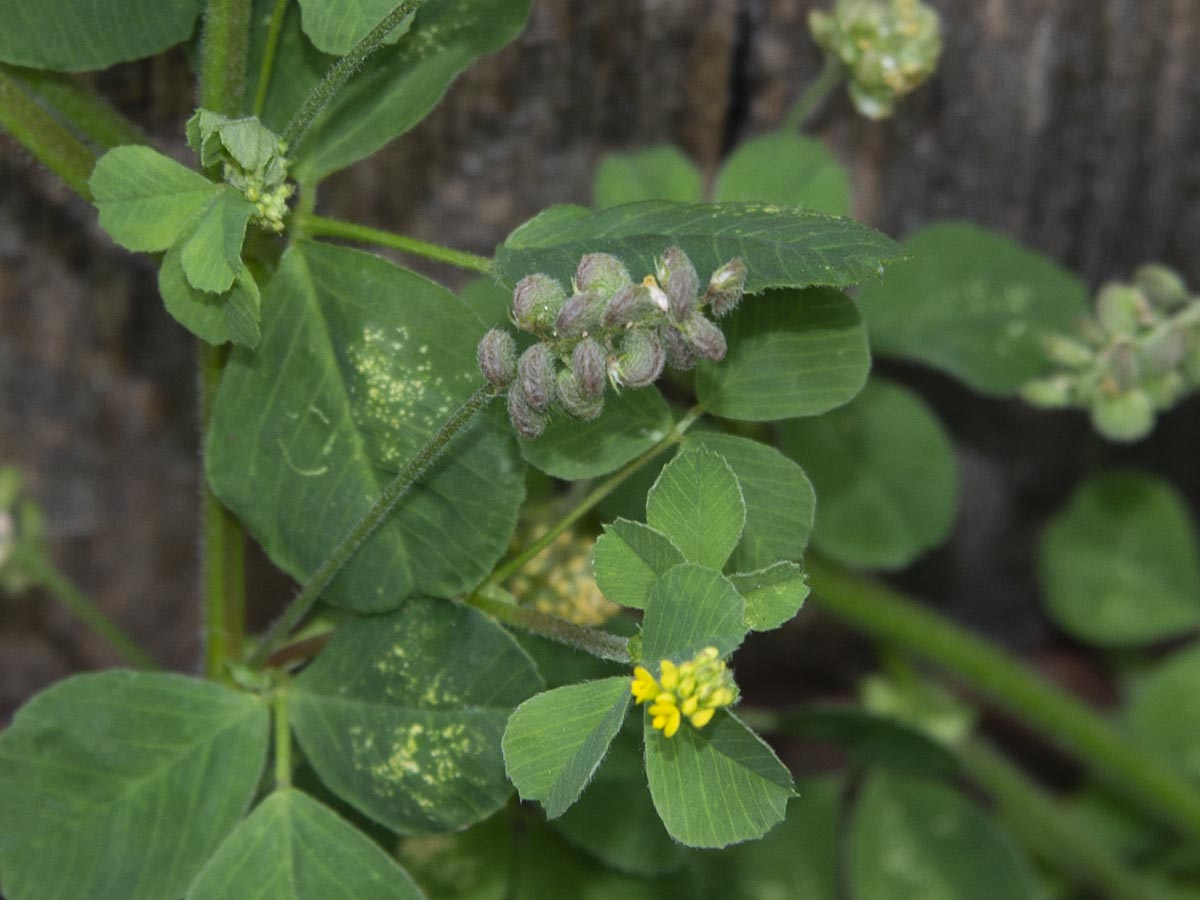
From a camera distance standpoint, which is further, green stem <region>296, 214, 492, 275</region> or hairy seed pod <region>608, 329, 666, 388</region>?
green stem <region>296, 214, 492, 275</region>

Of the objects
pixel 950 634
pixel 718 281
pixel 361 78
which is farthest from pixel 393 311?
pixel 950 634

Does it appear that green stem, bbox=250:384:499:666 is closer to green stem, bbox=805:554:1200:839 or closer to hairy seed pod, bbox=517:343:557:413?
hairy seed pod, bbox=517:343:557:413

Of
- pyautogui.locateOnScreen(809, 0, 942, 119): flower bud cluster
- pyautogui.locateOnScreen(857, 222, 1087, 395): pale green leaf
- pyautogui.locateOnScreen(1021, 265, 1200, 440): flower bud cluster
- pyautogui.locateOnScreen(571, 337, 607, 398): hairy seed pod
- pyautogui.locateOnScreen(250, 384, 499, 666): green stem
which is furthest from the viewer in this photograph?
pyautogui.locateOnScreen(857, 222, 1087, 395): pale green leaf

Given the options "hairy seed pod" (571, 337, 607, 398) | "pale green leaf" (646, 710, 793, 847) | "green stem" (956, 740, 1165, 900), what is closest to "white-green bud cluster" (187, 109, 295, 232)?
"hairy seed pod" (571, 337, 607, 398)

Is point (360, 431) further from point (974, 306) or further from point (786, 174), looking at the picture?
point (974, 306)

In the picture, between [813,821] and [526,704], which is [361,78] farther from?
[813,821]

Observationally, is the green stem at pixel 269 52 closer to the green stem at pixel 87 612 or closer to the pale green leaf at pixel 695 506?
the pale green leaf at pixel 695 506

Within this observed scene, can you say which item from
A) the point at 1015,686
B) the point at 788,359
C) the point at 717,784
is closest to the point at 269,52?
the point at 788,359
